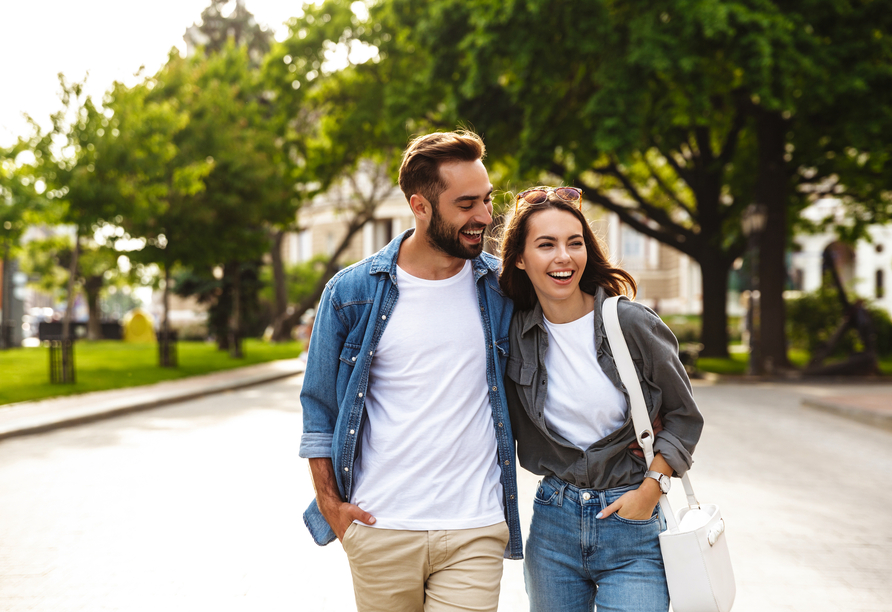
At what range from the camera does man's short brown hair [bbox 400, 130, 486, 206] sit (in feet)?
8.42

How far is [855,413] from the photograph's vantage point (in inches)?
476

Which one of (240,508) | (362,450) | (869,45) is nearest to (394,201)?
(869,45)

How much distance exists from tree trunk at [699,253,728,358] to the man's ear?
2107 centimetres

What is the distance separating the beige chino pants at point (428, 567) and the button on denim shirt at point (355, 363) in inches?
6.8

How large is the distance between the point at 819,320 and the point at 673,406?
23.6 meters

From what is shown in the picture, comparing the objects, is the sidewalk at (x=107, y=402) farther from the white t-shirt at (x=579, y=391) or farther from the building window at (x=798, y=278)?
the building window at (x=798, y=278)

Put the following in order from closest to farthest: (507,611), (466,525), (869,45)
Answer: (466,525) < (507,611) < (869,45)

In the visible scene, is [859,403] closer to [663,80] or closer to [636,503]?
[663,80]

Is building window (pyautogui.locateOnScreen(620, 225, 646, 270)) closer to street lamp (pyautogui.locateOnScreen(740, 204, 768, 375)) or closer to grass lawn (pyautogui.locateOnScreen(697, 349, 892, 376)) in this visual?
grass lawn (pyautogui.locateOnScreen(697, 349, 892, 376))

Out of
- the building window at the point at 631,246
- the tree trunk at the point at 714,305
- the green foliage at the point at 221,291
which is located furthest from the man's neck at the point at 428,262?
the building window at the point at 631,246

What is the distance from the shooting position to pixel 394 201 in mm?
52250

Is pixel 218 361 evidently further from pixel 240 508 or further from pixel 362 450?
pixel 362 450

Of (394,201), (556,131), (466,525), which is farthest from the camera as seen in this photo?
(394,201)

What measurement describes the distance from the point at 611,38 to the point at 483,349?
14.8 m
